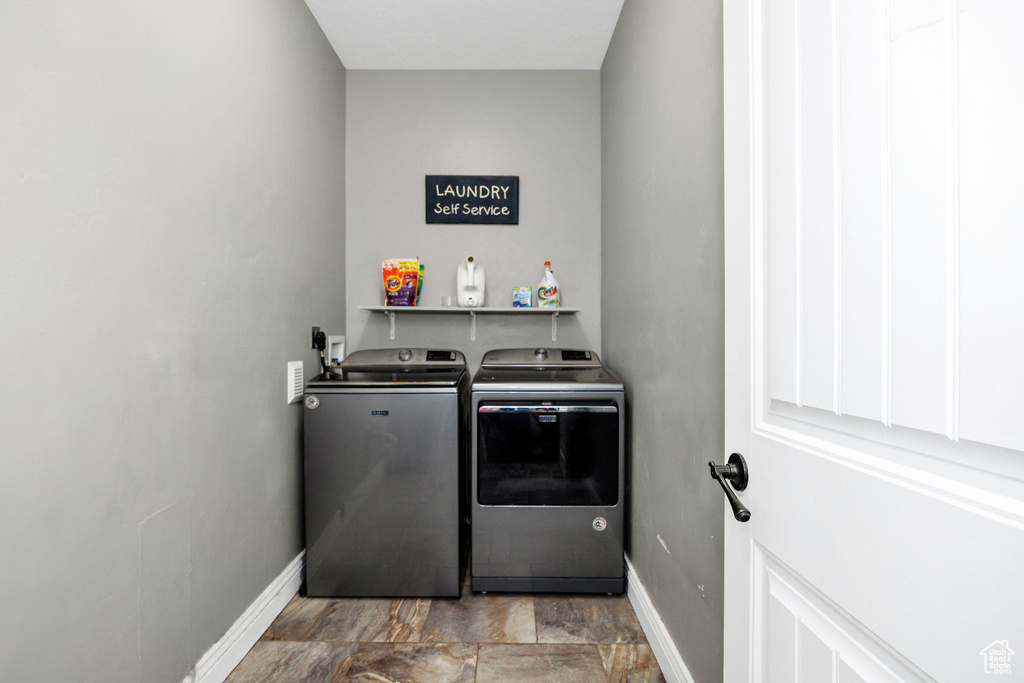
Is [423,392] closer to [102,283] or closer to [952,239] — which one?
[102,283]

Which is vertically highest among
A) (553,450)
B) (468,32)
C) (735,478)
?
(468,32)

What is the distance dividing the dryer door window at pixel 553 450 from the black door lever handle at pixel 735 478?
3.71ft

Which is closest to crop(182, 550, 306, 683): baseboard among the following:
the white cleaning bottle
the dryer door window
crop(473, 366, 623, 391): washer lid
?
the dryer door window

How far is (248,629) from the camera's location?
163cm

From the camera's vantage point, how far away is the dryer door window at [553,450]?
1.96 metres

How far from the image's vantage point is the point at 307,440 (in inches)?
76.7

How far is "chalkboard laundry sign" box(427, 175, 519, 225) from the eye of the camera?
261cm

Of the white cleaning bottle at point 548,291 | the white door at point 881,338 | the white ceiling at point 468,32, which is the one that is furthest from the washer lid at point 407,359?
the white door at point 881,338

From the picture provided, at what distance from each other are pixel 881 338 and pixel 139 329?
143 centimetres

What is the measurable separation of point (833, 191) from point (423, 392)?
160cm

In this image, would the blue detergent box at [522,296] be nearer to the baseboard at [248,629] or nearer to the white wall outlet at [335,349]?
the white wall outlet at [335,349]

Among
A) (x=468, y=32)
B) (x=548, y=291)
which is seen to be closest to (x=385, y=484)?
(x=548, y=291)

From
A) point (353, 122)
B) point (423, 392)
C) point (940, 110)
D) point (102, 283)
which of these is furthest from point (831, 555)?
point (353, 122)

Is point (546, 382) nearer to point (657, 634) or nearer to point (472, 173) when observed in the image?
point (657, 634)
